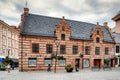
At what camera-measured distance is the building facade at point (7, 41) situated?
4722cm

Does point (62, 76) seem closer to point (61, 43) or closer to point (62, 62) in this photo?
point (62, 62)

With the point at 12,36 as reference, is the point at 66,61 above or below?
below

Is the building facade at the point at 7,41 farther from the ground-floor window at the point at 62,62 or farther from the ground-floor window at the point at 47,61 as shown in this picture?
the ground-floor window at the point at 62,62

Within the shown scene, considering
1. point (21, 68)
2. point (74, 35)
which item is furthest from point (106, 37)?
point (21, 68)

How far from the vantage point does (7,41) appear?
52.0 metres

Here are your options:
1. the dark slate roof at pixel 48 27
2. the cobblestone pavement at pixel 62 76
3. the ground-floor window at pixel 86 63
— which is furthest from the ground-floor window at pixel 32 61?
the ground-floor window at pixel 86 63

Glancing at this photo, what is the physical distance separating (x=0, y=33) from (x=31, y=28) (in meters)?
18.5

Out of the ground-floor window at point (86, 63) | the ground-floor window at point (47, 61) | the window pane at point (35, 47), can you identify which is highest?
the window pane at point (35, 47)

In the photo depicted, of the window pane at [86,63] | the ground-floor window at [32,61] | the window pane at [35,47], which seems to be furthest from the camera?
the window pane at [86,63]

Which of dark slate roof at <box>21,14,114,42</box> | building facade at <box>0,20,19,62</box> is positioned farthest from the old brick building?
building facade at <box>0,20,19,62</box>

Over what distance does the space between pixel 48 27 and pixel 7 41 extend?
23.9 m

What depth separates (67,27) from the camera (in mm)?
33781

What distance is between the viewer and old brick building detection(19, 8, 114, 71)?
30156 mm

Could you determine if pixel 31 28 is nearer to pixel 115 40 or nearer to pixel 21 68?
pixel 21 68
